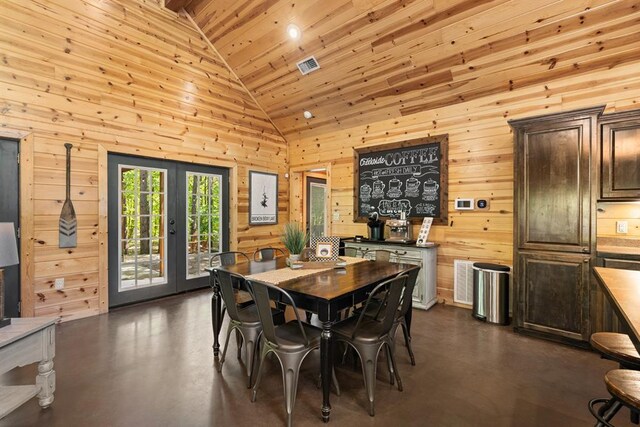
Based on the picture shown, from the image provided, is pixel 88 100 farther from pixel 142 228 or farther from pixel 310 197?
pixel 310 197

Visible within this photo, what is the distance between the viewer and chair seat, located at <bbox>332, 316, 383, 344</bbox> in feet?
6.82

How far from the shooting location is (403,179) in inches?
190

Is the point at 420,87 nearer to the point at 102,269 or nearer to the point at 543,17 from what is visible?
the point at 543,17

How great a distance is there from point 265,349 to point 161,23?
469 centimetres

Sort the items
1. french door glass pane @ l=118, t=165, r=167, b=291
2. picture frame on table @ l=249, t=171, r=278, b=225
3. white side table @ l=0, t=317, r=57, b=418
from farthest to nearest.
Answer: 1. picture frame on table @ l=249, t=171, r=278, b=225
2. french door glass pane @ l=118, t=165, r=167, b=291
3. white side table @ l=0, t=317, r=57, b=418

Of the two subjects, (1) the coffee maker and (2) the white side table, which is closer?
(2) the white side table

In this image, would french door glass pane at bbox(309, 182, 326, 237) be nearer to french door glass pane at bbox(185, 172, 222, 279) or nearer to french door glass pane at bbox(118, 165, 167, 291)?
french door glass pane at bbox(185, 172, 222, 279)

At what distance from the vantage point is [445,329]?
343cm

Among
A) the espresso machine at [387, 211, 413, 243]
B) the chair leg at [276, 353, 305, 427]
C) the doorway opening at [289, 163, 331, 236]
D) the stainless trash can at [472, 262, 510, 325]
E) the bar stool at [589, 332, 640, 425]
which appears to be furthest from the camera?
the doorway opening at [289, 163, 331, 236]

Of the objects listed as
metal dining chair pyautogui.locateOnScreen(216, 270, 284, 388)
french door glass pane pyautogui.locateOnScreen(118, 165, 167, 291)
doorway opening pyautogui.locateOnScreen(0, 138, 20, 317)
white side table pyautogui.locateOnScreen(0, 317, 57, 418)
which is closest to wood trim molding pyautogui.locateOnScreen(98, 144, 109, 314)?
french door glass pane pyautogui.locateOnScreen(118, 165, 167, 291)

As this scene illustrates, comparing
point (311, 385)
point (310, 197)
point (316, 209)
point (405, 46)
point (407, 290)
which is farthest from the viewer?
point (316, 209)

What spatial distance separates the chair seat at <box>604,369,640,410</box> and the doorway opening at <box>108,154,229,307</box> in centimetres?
489

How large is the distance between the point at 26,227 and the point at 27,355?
223cm

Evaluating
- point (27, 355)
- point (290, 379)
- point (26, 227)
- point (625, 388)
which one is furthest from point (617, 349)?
point (26, 227)
